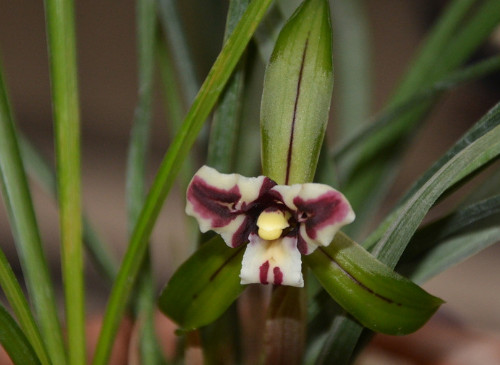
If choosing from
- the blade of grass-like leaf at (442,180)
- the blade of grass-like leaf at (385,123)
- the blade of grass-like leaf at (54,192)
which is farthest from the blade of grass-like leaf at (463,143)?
the blade of grass-like leaf at (54,192)

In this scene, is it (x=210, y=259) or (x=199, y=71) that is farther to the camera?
(x=199, y=71)

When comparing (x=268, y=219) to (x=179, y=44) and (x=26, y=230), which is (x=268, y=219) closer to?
(x=26, y=230)

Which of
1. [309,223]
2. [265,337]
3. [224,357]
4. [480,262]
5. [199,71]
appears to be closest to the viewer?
[309,223]

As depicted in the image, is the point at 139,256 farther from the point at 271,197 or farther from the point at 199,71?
the point at 199,71

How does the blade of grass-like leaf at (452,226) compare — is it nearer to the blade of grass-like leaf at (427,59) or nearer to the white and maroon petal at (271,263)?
the white and maroon petal at (271,263)

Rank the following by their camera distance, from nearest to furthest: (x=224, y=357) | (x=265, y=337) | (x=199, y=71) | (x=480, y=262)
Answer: (x=265, y=337)
(x=224, y=357)
(x=199, y=71)
(x=480, y=262)

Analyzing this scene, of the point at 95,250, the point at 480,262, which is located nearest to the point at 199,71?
the point at 95,250

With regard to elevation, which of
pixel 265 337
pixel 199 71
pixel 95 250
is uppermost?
pixel 199 71
